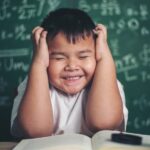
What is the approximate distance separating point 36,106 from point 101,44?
1.01 feet

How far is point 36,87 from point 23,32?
601mm

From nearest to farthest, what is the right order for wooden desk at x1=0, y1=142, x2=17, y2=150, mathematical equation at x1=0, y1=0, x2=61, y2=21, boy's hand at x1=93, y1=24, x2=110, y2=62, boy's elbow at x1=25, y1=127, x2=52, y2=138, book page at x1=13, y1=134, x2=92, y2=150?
book page at x1=13, y1=134, x2=92, y2=150
wooden desk at x1=0, y1=142, x2=17, y2=150
boy's elbow at x1=25, y1=127, x2=52, y2=138
boy's hand at x1=93, y1=24, x2=110, y2=62
mathematical equation at x1=0, y1=0, x2=61, y2=21

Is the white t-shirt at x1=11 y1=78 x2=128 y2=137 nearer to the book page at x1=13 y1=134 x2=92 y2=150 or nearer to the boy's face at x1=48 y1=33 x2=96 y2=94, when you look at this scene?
the boy's face at x1=48 y1=33 x2=96 y2=94

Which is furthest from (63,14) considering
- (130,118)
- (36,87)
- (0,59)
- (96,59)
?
(130,118)

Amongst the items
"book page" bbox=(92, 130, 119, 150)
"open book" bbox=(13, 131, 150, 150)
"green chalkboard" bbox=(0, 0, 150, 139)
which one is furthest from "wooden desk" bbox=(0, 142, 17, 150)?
"green chalkboard" bbox=(0, 0, 150, 139)

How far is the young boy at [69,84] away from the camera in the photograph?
1.04 metres

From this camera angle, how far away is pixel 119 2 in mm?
1585

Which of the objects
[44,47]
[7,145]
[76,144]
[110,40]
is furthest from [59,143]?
[110,40]

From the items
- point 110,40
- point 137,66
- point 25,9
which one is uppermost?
point 25,9

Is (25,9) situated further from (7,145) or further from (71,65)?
(7,145)

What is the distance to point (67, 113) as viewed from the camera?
1223mm

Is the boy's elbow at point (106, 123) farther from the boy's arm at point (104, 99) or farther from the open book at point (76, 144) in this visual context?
the open book at point (76, 144)

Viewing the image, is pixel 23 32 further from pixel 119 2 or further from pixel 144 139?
pixel 144 139

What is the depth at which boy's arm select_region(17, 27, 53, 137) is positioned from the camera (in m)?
1.01
